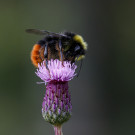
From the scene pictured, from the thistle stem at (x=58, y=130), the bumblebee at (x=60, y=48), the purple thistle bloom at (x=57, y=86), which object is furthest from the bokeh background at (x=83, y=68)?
the thistle stem at (x=58, y=130)

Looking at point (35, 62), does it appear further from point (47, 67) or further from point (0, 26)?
point (0, 26)

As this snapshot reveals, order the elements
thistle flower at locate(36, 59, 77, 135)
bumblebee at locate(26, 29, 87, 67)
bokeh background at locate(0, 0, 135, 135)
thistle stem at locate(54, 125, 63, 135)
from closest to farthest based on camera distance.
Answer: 1. thistle stem at locate(54, 125, 63, 135)
2. thistle flower at locate(36, 59, 77, 135)
3. bumblebee at locate(26, 29, 87, 67)
4. bokeh background at locate(0, 0, 135, 135)

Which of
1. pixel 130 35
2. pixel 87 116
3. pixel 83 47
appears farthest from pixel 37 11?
pixel 83 47

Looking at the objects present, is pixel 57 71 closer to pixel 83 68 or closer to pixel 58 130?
pixel 58 130

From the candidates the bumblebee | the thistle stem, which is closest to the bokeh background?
the bumblebee

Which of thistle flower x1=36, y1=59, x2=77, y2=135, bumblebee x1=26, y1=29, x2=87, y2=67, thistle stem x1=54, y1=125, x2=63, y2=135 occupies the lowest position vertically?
thistle stem x1=54, y1=125, x2=63, y2=135

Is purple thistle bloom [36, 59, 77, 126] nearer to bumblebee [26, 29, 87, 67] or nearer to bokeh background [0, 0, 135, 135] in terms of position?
bumblebee [26, 29, 87, 67]

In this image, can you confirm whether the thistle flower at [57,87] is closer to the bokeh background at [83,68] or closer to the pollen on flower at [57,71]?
the pollen on flower at [57,71]
